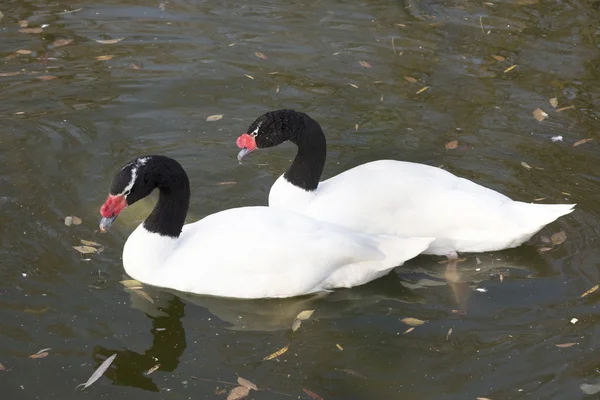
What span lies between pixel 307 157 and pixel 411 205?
2.82ft

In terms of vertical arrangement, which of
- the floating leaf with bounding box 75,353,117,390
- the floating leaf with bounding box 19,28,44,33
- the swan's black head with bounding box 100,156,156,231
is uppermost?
the swan's black head with bounding box 100,156,156,231

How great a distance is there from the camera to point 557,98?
29.5ft

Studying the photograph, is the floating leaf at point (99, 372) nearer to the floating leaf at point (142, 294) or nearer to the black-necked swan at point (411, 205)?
the floating leaf at point (142, 294)

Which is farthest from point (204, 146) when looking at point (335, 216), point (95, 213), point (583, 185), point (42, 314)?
point (583, 185)

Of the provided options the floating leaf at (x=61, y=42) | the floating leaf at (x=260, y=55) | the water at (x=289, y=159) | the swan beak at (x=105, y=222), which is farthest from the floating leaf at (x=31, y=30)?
the swan beak at (x=105, y=222)

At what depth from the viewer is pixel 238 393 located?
17.1 feet

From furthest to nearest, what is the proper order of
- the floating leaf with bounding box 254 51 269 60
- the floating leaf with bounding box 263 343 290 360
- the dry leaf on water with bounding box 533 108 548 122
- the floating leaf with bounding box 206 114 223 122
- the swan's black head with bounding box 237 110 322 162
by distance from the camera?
the floating leaf with bounding box 254 51 269 60 < the dry leaf on water with bounding box 533 108 548 122 < the floating leaf with bounding box 206 114 223 122 < the swan's black head with bounding box 237 110 322 162 < the floating leaf with bounding box 263 343 290 360

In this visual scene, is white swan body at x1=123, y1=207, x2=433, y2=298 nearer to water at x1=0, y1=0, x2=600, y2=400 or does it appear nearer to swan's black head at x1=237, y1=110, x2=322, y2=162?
water at x1=0, y1=0, x2=600, y2=400

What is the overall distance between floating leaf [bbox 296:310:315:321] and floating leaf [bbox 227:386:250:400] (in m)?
0.80

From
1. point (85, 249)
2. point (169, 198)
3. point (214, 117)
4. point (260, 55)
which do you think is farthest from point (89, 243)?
point (260, 55)

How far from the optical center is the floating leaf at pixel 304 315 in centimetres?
592

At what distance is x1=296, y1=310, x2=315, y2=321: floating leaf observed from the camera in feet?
19.4

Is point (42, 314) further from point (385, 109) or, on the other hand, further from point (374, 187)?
point (385, 109)

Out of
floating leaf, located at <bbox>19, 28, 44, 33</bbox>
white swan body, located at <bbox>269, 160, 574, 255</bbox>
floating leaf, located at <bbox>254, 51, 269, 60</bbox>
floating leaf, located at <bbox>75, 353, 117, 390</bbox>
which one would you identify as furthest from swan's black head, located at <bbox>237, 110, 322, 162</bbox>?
floating leaf, located at <bbox>19, 28, 44, 33</bbox>
